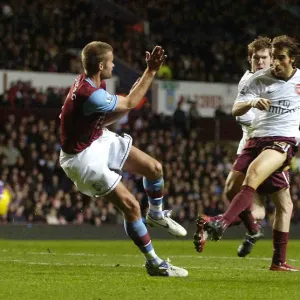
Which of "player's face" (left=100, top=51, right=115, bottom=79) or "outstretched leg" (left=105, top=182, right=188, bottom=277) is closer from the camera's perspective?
"outstretched leg" (left=105, top=182, right=188, bottom=277)

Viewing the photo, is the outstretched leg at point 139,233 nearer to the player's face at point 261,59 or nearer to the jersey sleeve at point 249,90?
the jersey sleeve at point 249,90

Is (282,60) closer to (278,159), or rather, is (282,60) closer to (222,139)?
(278,159)

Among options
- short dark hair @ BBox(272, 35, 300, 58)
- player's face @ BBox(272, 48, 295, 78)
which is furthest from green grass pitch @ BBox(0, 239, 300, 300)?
short dark hair @ BBox(272, 35, 300, 58)

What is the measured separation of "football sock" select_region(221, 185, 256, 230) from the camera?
8742 millimetres

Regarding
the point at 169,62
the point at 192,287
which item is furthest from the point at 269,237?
the point at 192,287

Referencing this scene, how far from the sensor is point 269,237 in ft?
69.8

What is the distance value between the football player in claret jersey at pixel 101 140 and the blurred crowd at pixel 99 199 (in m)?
9.34

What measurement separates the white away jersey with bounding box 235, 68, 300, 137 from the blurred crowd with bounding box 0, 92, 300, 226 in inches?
362

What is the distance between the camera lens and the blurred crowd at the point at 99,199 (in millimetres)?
20625

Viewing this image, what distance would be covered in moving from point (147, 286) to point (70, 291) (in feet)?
2.59

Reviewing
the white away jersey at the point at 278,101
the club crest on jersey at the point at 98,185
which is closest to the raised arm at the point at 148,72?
the club crest on jersey at the point at 98,185

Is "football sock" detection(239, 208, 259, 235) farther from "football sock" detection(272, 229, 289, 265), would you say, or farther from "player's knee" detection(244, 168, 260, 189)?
"player's knee" detection(244, 168, 260, 189)

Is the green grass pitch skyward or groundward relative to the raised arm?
groundward

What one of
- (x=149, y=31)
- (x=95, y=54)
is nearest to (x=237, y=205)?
(x=95, y=54)
